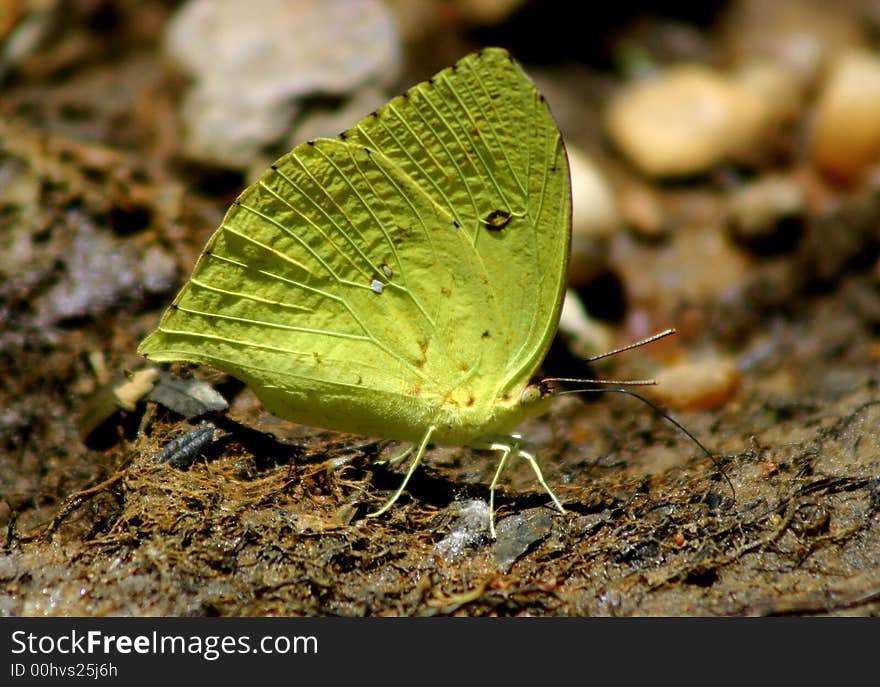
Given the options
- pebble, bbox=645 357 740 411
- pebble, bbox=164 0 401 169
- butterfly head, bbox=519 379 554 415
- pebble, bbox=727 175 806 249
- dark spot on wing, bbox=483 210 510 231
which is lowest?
pebble, bbox=645 357 740 411

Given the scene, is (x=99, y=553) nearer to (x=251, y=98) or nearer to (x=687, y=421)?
(x=687, y=421)

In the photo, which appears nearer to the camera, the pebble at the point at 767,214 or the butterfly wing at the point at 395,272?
the butterfly wing at the point at 395,272

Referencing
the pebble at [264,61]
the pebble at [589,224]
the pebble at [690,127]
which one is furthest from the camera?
the pebble at [690,127]

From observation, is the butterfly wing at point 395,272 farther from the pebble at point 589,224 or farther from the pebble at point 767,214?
the pebble at point 767,214

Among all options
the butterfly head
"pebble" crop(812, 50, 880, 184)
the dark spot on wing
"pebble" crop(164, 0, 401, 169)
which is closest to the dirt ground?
"pebble" crop(164, 0, 401, 169)

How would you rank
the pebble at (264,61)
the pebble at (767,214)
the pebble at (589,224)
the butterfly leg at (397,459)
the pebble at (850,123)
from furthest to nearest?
the pebble at (850,123), the pebble at (767,214), the pebble at (589,224), the pebble at (264,61), the butterfly leg at (397,459)

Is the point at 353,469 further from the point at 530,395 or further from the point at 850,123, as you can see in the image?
the point at 850,123

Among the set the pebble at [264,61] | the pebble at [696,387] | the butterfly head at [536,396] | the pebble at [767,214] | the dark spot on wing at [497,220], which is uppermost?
the pebble at [264,61]

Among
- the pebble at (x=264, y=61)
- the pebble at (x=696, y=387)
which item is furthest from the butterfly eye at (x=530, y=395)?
the pebble at (x=264, y=61)

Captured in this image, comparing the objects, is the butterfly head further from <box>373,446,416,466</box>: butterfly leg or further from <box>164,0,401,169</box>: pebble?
<box>164,0,401,169</box>: pebble
